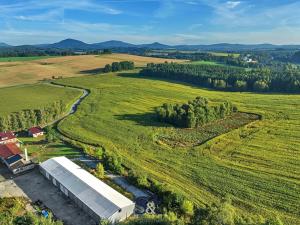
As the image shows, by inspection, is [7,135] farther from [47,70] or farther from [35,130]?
[47,70]

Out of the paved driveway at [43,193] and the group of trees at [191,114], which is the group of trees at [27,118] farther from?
the group of trees at [191,114]

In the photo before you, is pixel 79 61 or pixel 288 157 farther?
pixel 79 61

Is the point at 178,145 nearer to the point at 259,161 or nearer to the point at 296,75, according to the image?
the point at 259,161

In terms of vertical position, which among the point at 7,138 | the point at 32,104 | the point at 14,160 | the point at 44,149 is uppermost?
the point at 32,104

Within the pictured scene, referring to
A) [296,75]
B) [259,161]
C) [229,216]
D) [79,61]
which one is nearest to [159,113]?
[259,161]

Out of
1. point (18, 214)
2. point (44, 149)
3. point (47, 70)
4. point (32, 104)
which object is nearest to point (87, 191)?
point (18, 214)

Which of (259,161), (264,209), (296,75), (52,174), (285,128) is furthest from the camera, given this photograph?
(296,75)
